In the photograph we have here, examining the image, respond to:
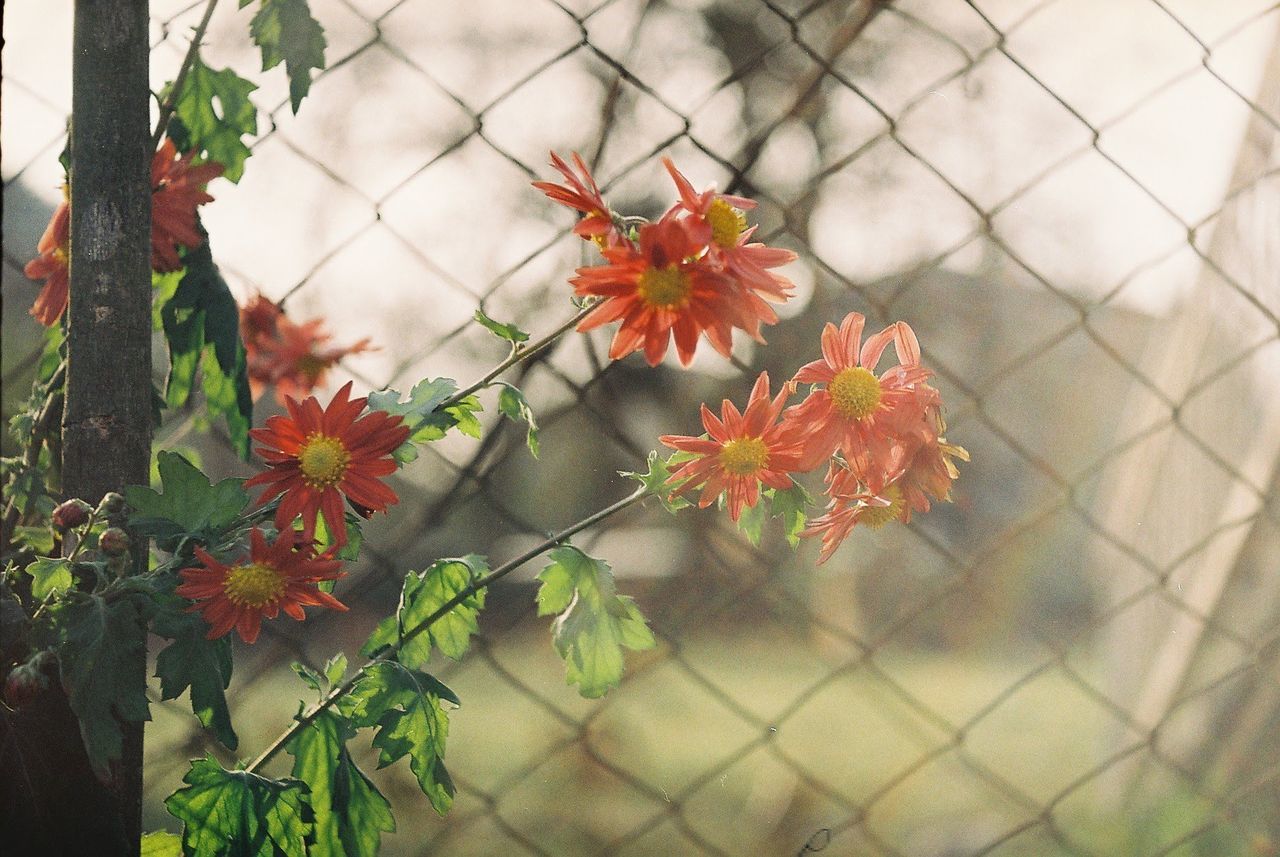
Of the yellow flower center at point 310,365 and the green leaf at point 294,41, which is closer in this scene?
the green leaf at point 294,41

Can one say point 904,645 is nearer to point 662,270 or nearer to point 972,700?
point 972,700

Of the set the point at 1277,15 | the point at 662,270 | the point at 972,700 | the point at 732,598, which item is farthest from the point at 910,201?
the point at 972,700

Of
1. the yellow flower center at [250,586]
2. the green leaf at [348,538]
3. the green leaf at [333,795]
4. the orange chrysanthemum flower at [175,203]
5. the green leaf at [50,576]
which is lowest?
the green leaf at [333,795]

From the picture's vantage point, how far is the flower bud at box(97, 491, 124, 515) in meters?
0.48

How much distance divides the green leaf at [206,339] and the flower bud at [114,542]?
4.7 inches

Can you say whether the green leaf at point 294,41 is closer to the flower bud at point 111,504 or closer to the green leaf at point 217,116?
the green leaf at point 217,116

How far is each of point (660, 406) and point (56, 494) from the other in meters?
1.42

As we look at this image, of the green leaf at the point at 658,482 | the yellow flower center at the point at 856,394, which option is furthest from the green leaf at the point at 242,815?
the yellow flower center at the point at 856,394

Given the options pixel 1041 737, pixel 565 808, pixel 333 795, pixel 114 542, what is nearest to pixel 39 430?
pixel 114 542

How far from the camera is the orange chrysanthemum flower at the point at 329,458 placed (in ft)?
1.63

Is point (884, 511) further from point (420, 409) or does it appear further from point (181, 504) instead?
point (181, 504)

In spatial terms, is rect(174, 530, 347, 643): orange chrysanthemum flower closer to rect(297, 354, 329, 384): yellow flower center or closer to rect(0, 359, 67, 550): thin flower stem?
rect(0, 359, 67, 550): thin flower stem

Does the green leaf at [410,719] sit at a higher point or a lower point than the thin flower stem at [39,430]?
lower

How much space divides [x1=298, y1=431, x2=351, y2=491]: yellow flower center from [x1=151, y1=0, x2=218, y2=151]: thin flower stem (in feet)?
0.63
